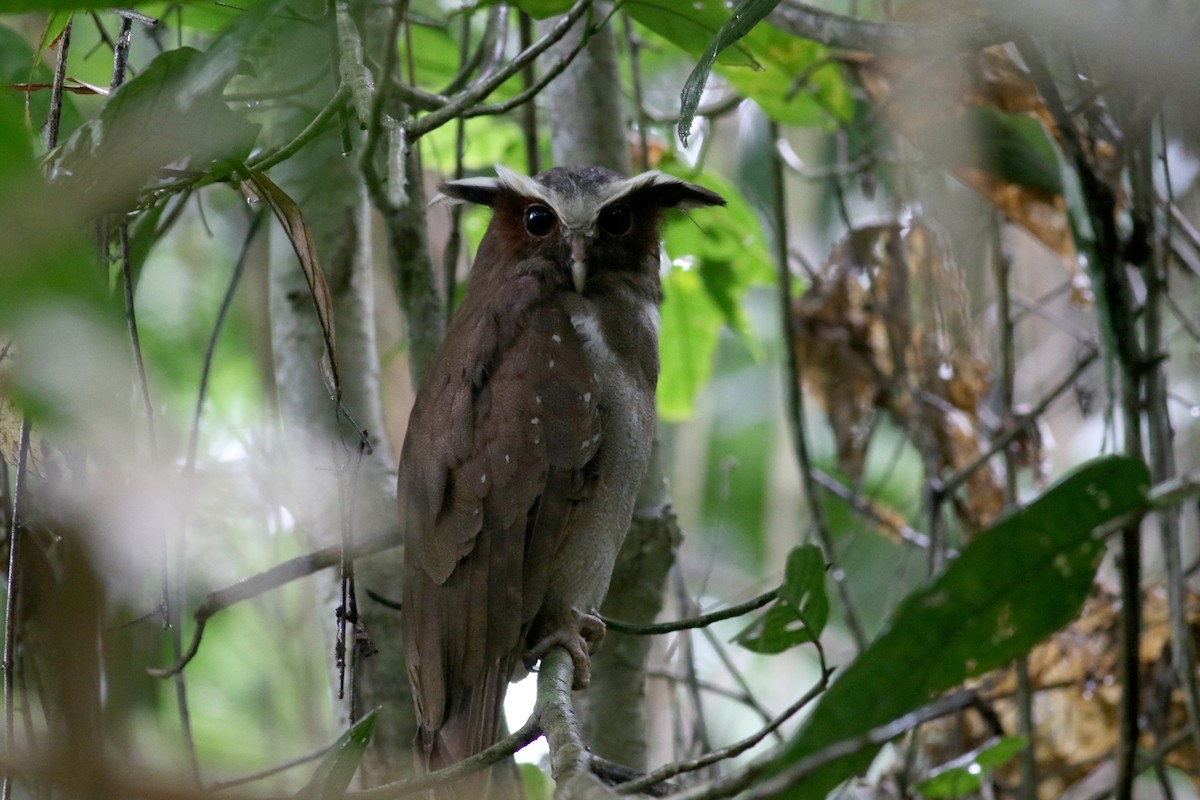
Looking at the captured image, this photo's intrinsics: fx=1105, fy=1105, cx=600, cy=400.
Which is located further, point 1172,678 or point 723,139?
point 723,139

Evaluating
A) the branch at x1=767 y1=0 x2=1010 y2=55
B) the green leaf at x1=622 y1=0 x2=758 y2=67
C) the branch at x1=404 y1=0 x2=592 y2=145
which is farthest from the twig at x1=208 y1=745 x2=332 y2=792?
the branch at x1=767 y1=0 x2=1010 y2=55

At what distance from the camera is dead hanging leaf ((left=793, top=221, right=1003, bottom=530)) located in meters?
3.31

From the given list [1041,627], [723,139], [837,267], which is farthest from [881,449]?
[1041,627]

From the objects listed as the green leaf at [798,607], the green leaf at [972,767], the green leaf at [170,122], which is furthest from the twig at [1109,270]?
the green leaf at [170,122]

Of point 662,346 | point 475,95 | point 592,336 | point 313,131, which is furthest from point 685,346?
point 313,131

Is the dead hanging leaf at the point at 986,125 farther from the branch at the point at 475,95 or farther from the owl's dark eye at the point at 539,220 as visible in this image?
the branch at the point at 475,95

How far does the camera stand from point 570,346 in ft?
7.41

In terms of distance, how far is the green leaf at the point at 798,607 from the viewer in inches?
62.7

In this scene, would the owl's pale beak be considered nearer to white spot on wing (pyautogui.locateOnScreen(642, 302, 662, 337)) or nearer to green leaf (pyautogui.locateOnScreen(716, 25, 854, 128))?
white spot on wing (pyautogui.locateOnScreen(642, 302, 662, 337))

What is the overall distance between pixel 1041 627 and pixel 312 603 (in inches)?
133

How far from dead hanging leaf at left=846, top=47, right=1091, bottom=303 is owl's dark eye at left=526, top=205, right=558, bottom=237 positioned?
1083 mm

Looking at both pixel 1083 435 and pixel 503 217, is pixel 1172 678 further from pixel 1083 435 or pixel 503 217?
pixel 1083 435

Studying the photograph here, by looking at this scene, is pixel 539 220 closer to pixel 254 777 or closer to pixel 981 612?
pixel 254 777

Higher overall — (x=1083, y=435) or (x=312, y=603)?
(x=1083, y=435)
